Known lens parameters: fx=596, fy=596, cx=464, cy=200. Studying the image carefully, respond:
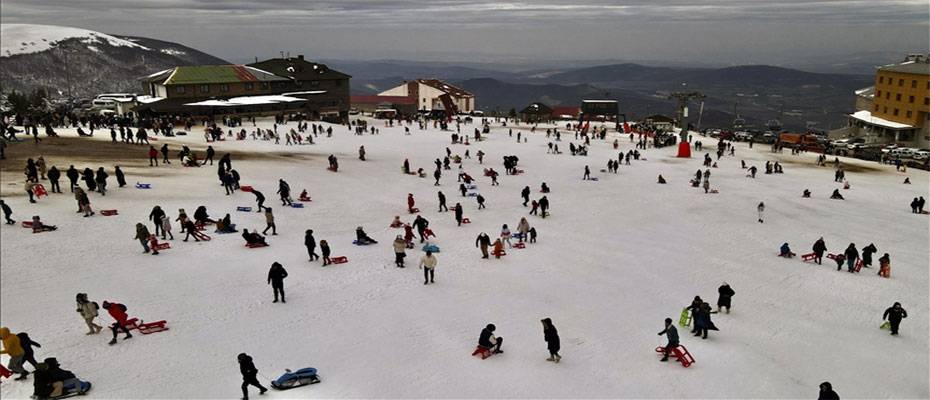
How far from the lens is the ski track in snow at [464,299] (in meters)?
13.4

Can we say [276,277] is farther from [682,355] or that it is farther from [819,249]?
[819,249]

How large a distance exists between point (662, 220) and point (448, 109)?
72.9 m

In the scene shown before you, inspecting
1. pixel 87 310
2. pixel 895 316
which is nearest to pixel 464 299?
pixel 87 310

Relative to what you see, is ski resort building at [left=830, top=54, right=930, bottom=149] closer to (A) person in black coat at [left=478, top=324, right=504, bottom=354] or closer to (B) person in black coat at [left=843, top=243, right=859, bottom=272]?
(B) person in black coat at [left=843, top=243, right=859, bottom=272]

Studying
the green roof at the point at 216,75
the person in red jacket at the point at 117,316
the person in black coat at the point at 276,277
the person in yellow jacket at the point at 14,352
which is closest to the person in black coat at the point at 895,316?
the person in black coat at the point at 276,277

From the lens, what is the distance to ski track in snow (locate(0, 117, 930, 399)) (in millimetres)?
13406

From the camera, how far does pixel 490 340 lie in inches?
561

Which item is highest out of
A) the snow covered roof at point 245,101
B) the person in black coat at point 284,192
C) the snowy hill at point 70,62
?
the snowy hill at point 70,62

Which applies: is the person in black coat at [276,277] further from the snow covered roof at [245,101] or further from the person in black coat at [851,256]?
the snow covered roof at [245,101]

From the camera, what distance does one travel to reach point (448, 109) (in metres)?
101

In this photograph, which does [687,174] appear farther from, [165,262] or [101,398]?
[101,398]

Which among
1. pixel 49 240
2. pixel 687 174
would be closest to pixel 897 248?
pixel 687 174

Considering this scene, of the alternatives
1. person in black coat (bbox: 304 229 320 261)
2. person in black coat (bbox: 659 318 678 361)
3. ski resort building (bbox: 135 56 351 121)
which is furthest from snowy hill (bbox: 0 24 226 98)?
person in black coat (bbox: 659 318 678 361)

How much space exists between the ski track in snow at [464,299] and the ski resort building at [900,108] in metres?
49.0
